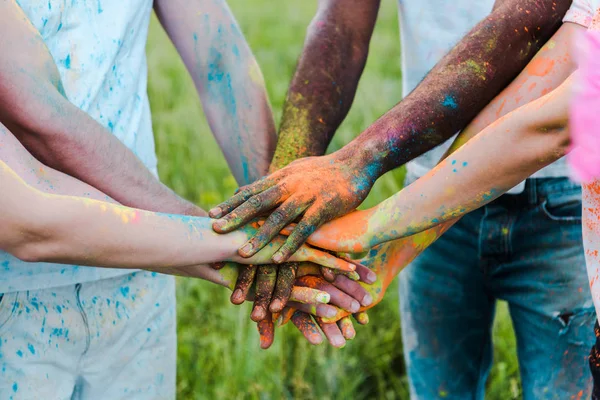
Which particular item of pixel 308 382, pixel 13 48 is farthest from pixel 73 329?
pixel 308 382

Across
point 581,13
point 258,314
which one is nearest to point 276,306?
point 258,314

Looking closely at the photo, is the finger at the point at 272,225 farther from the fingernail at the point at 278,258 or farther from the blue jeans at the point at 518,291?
the blue jeans at the point at 518,291

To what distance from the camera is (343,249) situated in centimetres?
184

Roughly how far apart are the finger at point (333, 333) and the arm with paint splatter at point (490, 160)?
23 centimetres

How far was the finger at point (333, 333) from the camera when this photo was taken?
6.25ft

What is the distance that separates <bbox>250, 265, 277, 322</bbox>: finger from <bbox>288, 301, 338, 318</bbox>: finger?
0.38 feet

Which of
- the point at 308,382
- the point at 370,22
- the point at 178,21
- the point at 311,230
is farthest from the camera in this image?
the point at 308,382

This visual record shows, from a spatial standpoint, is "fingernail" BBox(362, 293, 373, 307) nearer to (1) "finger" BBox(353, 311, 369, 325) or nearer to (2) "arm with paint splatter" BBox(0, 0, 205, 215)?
(1) "finger" BBox(353, 311, 369, 325)

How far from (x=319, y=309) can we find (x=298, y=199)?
0.32 meters

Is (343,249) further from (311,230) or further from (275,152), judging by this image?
(275,152)

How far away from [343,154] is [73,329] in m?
0.79

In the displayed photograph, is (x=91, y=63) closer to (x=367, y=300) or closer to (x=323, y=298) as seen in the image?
(x=323, y=298)

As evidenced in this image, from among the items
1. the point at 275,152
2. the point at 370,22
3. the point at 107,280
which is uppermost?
the point at 370,22

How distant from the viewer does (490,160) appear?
5.16 feet
